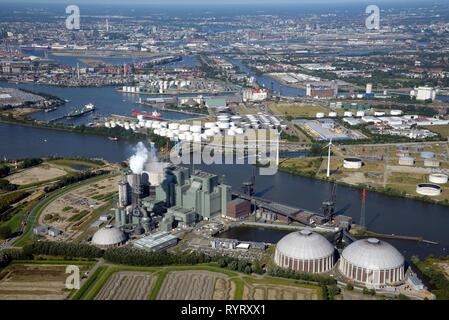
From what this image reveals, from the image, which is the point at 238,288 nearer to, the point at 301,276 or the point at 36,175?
the point at 301,276

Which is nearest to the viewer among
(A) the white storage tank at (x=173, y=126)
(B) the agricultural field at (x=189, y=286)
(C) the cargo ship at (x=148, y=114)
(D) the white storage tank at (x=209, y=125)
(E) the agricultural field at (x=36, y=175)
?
(B) the agricultural field at (x=189, y=286)

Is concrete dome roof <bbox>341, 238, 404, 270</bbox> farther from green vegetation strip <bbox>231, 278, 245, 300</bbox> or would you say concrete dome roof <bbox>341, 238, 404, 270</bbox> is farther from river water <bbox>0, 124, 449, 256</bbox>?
green vegetation strip <bbox>231, 278, 245, 300</bbox>

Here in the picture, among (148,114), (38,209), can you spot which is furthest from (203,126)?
(38,209)

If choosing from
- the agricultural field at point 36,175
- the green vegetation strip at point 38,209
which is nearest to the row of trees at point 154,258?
the green vegetation strip at point 38,209

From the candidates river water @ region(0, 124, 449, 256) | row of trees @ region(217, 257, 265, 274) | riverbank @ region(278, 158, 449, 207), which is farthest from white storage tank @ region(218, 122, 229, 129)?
row of trees @ region(217, 257, 265, 274)

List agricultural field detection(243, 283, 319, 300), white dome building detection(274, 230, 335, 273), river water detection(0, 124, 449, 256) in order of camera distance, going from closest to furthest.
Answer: agricultural field detection(243, 283, 319, 300)
white dome building detection(274, 230, 335, 273)
river water detection(0, 124, 449, 256)

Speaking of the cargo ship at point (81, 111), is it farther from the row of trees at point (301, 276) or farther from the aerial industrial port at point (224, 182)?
the row of trees at point (301, 276)
